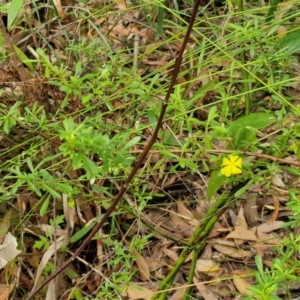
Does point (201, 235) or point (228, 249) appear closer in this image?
A: point (201, 235)

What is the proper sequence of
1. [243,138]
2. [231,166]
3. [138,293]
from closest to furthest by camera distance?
[231,166], [243,138], [138,293]

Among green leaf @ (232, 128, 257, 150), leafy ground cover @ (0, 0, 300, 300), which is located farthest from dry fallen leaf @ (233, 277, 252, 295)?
green leaf @ (232, 128, 257, 150)

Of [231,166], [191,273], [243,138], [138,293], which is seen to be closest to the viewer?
[231,166]

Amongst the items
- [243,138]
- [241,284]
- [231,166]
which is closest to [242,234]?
[241,284]

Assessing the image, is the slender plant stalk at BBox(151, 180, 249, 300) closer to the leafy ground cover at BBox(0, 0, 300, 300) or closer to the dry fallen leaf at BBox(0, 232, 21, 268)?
the leafy ground cover at BBox(0, 0, 300, 300)

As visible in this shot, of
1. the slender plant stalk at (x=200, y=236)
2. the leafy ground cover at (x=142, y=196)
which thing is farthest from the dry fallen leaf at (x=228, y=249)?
the slender plant stalk at (x=200, y=236)

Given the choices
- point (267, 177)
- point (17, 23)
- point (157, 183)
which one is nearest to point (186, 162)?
point (267, 177)

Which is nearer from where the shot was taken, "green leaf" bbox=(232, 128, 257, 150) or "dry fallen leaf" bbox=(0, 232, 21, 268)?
"green leaf" bbox=(232, 128, 257, 150)

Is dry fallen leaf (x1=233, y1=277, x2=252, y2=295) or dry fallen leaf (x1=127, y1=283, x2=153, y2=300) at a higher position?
dry fallen leaf (x1=127, y1=283, x2=153, y2=300)

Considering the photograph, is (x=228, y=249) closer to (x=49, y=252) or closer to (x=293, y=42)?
(x=49, y=252)

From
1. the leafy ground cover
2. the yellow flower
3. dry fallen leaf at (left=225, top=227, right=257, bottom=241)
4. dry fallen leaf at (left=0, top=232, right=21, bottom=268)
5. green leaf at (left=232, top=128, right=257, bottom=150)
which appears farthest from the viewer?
dry fallen leaf at (left=225, top=227, right=257, bottom=241)

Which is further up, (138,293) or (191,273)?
(191,273)

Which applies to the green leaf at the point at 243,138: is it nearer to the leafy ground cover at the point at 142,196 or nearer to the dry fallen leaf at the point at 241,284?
the leafy ground cover at the point at 142,196

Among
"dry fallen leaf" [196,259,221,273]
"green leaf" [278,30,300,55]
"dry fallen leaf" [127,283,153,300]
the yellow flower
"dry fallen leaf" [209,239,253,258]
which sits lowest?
"dry fallen leaf" [196,259,221,273]
